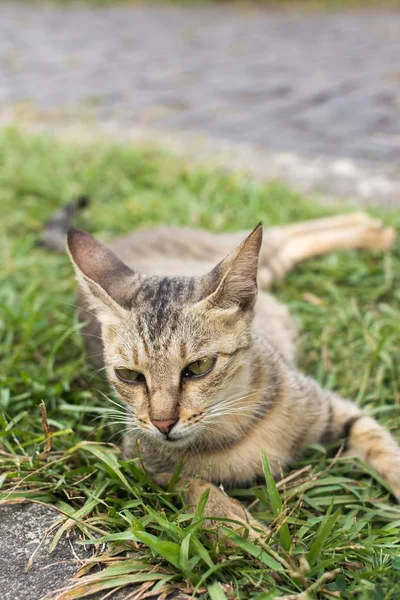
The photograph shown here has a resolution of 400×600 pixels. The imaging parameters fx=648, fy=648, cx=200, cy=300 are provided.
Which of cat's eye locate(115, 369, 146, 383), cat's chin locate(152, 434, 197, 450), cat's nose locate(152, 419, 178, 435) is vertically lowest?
cat's chin locate(152, 434, 197, 450)

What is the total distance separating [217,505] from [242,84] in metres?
6.21

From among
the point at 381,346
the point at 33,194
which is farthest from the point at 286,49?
the point at 381,346

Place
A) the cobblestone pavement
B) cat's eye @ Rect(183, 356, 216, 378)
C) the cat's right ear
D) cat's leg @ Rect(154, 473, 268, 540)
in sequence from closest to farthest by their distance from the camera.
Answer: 1. cat's leg @ Rect(154, 473, 268, 540)
2. cat's eye @ Rect(183, 356, 216, 378)
3. the cat's right ear
4. the cobblestone pavement

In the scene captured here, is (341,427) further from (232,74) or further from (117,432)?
(232,74)

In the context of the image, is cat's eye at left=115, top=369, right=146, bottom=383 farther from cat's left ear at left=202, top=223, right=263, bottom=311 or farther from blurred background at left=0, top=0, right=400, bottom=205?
blurred background at left=0, top=0, right=400, bottom=205

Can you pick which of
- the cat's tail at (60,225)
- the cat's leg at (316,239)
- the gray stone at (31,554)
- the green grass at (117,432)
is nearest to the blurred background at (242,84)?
the green grass at (117,432)

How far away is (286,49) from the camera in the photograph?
29.1 feet

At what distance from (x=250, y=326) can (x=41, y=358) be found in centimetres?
153

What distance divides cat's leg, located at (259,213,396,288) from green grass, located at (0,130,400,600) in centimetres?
9

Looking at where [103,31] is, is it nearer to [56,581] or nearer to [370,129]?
[370,129]

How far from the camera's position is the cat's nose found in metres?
2.45

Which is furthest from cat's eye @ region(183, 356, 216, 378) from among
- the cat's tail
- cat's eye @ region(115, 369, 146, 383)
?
the cat's tail

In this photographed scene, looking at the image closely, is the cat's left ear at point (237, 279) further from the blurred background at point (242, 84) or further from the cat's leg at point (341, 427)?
the blurred background at point (242, 84)

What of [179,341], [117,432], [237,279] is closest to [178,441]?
[179,341]
